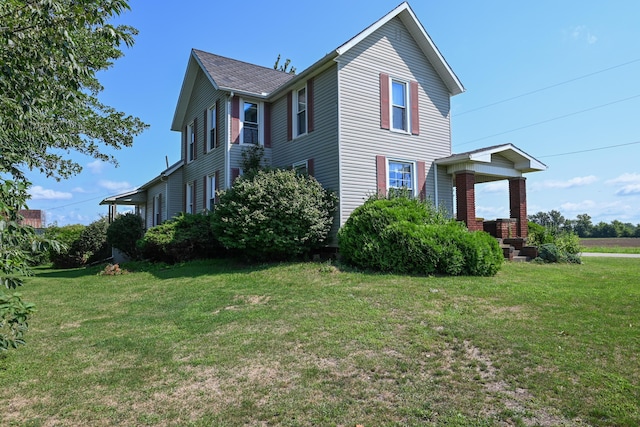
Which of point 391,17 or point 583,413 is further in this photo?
point 391,17

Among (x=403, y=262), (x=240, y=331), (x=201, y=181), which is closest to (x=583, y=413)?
(x=240, y=331)

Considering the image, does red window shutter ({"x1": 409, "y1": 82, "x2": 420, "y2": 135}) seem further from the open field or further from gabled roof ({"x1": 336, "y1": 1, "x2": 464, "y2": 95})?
the open field

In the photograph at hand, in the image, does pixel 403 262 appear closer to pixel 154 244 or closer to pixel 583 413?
pixel 583 413

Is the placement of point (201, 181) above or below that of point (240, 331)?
above

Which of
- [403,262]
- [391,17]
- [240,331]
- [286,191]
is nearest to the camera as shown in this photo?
[240,331]

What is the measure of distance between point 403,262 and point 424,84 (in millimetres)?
8094

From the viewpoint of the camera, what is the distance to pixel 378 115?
42.7ft

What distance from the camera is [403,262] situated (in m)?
9.20

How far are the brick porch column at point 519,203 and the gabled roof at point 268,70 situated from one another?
414 centimetres

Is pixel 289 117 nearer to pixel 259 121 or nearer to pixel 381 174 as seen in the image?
pixel 259 121

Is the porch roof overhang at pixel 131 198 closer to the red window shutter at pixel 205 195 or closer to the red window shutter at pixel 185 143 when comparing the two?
the red window shutter at pixel 185 143

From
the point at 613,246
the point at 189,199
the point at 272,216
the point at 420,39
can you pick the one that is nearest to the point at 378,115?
the point at 420,39

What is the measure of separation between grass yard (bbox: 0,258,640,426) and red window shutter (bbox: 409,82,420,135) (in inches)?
290

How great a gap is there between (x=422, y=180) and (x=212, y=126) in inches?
351
